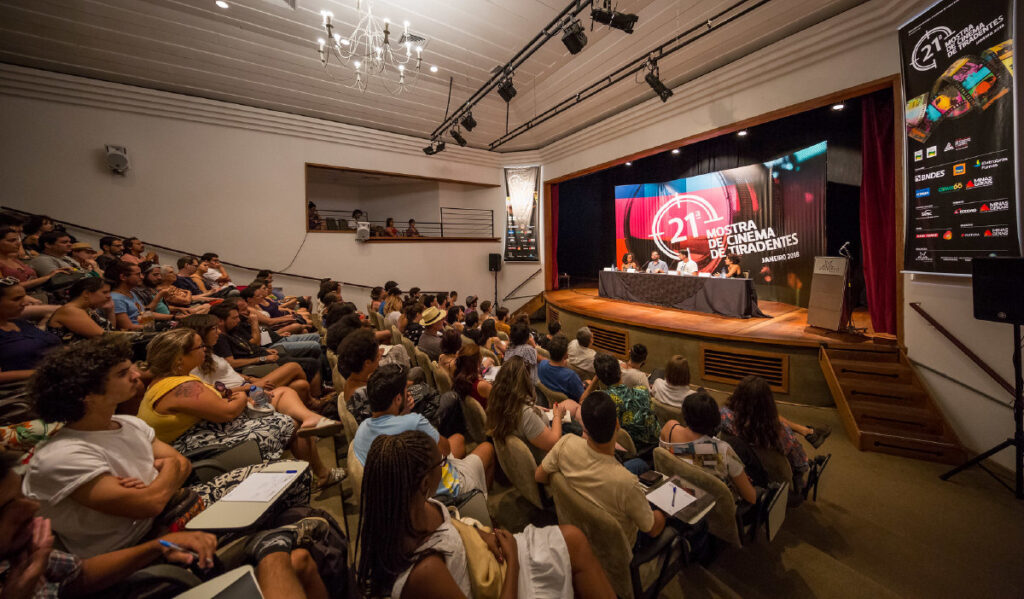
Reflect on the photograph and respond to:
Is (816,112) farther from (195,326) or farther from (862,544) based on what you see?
(195,326)

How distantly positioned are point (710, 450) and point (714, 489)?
188 millimetres

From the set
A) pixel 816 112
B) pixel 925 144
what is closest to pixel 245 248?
pixel 925 144

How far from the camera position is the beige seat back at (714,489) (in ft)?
5.48

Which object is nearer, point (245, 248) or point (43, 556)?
point (43, 556)

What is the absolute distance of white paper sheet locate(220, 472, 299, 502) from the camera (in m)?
Result: 1.32

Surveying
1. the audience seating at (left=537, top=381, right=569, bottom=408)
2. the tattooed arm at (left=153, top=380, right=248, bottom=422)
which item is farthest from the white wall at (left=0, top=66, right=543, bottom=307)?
the audience seating at (left=537, top=381, right=569, bottom=408)

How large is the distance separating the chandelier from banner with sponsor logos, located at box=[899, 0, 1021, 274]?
16.0 feet

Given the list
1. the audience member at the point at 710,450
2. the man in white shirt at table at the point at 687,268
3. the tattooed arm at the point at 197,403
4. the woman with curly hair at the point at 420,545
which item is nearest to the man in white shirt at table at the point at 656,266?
the man in white shirt at table at the point at 687,268

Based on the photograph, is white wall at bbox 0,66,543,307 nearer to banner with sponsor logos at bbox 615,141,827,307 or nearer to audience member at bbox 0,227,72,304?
audience member at bbox 0,227,72,304

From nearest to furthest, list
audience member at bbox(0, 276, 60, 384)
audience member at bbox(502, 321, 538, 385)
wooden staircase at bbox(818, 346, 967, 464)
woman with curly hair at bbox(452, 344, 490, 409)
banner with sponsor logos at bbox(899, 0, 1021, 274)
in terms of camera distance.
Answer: audience member at bbox(0, 276, 60, 384), woman with curly hair at bbox(452, 344, 490, 409), banner with sponsor logos at bbox(899, 0, 1021, 274), wooden staircase at bbox(818, 346, 967, 464), audience member at bbox(502, 321, 538, 385)

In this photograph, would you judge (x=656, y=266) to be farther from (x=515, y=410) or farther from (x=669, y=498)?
(x=669, y=498)

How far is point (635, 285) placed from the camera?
7262mm

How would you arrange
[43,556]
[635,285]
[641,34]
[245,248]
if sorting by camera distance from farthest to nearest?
[635,285]
[245,248]
[641,34]
[43,556]

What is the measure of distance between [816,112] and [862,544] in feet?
20.4
